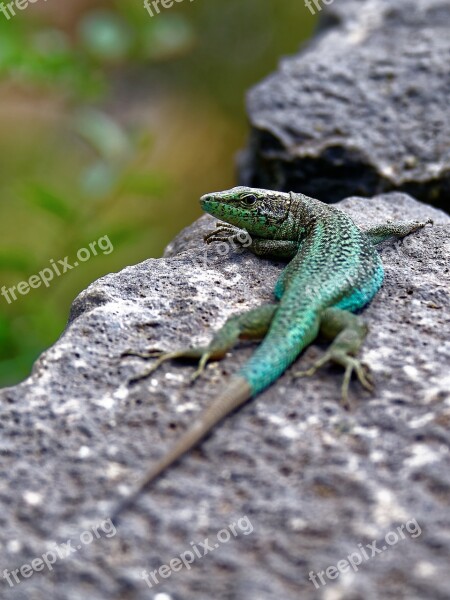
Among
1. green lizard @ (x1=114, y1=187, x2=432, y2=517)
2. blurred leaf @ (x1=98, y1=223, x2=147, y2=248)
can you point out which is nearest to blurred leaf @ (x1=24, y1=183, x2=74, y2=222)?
blurred leaf @ (x1=98, y1=223, x2=147, y2=248)

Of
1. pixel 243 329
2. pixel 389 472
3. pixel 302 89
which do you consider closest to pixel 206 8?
pixel 302 89

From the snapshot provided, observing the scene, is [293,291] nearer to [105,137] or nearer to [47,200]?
[47,200]

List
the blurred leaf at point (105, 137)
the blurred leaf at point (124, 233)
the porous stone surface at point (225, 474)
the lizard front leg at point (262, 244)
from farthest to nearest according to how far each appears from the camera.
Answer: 1. the blurred leaf at point (105, 137)
2. the blurred leaf at point (124, 233)
3. the lizard front leg at point (262, 244)
4. the porous stone surface at point (225, 474)

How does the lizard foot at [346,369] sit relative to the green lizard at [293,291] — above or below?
below

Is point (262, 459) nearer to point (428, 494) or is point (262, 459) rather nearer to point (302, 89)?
point (428, 494)

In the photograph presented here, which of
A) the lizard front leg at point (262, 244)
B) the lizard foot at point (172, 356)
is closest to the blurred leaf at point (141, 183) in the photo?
the lizard front leg at point (262, 244)

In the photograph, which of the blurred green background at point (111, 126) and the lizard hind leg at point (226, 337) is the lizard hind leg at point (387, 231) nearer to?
the lizard hind leg at point (226, 337)

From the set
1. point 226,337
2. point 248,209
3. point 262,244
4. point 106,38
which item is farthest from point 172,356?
point 106,38
